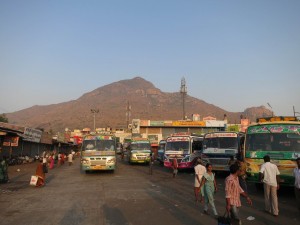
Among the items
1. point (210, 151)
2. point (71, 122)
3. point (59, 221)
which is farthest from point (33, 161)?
point (71, 122)

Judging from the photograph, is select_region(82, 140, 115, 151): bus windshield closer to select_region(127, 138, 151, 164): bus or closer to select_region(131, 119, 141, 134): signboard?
select_region(127, 138, 151, 164): bus

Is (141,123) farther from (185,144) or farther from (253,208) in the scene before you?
(253,208)

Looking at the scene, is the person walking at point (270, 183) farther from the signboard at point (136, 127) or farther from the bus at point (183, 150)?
the signboard at point (136, 127)

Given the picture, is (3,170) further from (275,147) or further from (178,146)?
(275,147)

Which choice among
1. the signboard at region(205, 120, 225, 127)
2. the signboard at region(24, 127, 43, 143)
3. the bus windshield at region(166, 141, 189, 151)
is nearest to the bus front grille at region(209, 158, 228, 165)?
the bus windshield at region(166, 141, 189, 151)

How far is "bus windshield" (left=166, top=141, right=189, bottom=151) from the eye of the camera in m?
22.6

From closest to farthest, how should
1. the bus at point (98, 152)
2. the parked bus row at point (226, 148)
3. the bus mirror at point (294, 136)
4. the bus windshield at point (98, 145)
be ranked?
the parked bus row at point (226, 148)
the bus mirror at point (294, 136)
the bus at point (98, 152)
the bus windshield at point (98, 145)

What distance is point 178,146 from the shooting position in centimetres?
2288

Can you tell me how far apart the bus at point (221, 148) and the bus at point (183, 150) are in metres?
2.55

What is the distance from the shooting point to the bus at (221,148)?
18.4 metres

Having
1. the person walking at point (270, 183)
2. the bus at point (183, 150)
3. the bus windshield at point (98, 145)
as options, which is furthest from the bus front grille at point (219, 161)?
the person walking at point (270, 183)

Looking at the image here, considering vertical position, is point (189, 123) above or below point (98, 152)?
above

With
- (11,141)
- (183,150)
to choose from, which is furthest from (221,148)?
(11,141)

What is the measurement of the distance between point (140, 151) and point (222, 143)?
13172mm
